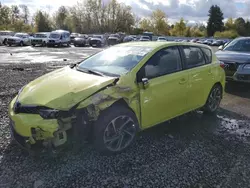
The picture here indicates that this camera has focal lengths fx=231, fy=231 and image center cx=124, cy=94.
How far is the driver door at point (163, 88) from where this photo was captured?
3.48 m

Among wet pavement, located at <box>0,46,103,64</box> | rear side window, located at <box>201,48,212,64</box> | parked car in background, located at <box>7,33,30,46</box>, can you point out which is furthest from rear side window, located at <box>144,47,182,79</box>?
parked car in background, located at <box>7,33,30,46</box>

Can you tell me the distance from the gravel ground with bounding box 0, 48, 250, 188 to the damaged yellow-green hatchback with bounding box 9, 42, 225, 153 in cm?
30

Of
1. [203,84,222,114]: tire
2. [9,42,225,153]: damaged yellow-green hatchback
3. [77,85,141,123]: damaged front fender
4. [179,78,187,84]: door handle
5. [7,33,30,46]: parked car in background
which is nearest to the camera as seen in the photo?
[9,42,225,153]: damaged yellow-green hatchback

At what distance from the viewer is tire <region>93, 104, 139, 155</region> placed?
3.06 m

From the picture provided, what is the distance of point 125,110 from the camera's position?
325 cm

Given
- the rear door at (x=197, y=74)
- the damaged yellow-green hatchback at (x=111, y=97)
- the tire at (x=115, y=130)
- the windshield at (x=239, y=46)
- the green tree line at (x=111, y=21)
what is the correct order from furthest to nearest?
the green tree line at (x=111, y=21) < the windshield at (x=239, y=46) < the rear door at (x=197, y=74) < the tire at (x=115, y=130) < the damaged yellow-green hatchback at (x=111, y=97)

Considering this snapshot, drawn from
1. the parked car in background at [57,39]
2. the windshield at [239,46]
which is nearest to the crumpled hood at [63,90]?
the windshield at [239,46]

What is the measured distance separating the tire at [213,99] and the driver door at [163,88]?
952 millimetres

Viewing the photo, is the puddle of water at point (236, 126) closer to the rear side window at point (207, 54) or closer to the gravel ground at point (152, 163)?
the gravel ground at point (152, 163)

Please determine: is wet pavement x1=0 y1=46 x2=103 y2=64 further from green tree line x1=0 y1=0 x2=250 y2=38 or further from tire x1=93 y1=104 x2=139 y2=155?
green tree line x1=0 y1=0 x2=250 y2=38

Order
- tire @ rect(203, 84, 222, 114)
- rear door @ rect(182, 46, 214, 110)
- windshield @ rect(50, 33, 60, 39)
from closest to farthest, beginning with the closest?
rear door @ rect(182, 46, 214, 110), tire @ rect(203, 84, 222, 114), windshield @ rect(50, 33, 60, 39)

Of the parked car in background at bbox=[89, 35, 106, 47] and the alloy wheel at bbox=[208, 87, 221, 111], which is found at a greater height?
the parked car in background at bbox=[89, 35, 106, 47]

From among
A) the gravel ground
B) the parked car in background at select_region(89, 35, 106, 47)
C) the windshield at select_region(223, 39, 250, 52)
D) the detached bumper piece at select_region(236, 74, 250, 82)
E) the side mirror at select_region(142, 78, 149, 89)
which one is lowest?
the gravel ground

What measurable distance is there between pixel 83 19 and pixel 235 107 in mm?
77626
